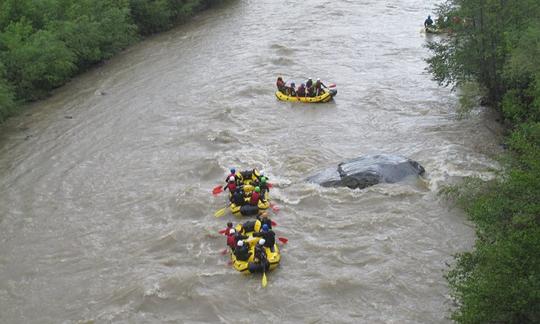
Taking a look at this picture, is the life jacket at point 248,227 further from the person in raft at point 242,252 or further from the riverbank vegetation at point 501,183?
the riverbank vegetation at point 501,183

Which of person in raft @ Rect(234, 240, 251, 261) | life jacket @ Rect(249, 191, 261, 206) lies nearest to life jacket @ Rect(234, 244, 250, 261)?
person in raft @ Rect(234, 240, 251, 261)

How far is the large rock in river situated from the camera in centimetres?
1677

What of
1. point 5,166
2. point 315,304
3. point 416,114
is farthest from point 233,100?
point 315,304

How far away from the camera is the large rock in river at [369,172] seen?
16.8 m

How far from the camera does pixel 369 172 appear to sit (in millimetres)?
16875

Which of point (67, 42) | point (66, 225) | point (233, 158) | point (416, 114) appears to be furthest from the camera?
point (67, 42)

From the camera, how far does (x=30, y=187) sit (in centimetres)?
1816

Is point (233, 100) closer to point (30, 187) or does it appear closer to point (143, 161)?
point (143, 161)

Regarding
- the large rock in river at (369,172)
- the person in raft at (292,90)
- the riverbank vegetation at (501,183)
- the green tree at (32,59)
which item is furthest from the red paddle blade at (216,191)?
the green tree at (32,59)

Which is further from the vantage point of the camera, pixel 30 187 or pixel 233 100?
pixel 233 100

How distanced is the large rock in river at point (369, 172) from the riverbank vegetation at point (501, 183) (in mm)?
2082

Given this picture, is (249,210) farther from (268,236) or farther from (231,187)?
(268,236)

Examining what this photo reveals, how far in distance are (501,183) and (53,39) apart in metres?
22.1

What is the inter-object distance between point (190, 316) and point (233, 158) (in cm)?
801
